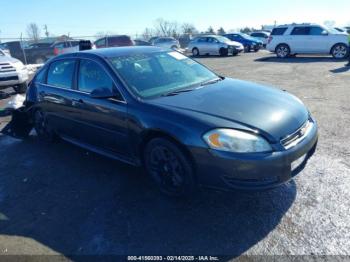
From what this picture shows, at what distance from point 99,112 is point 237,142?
191 cm

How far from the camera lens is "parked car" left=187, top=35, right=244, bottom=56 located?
2156 cm

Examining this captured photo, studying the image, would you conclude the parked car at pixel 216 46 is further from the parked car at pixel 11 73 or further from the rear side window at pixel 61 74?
the rear side window at pixel 61 74

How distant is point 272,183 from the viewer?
9.68 ft

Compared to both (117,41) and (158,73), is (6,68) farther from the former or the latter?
(117,41)

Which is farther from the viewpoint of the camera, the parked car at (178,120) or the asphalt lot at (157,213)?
the parked car at (178,120)

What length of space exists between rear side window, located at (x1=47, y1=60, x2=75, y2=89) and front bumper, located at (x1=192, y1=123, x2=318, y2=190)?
2484 mm

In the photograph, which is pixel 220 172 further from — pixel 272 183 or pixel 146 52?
pixel 146 52

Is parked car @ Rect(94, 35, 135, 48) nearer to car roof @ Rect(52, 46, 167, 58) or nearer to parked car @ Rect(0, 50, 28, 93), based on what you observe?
parked car @ Rect(0, 50, 28, 93)

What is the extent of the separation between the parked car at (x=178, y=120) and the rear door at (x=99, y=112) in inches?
0.5

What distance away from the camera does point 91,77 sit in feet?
13.8

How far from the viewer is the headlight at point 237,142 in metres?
Result: 2.88

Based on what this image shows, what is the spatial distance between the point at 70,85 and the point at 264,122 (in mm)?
2846

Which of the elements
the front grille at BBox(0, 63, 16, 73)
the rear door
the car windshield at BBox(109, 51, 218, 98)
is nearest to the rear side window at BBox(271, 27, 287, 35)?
the front grille at BBox(0, 63, 16, 73)

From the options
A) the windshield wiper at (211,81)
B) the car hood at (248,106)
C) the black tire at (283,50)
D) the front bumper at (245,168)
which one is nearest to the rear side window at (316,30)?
the black tire at (283,50)
